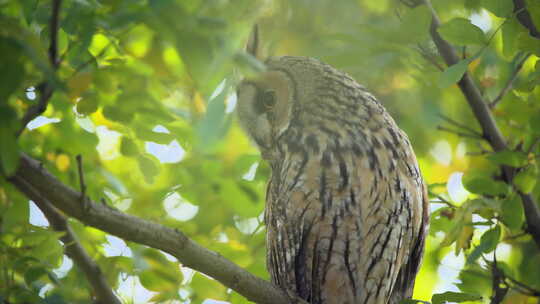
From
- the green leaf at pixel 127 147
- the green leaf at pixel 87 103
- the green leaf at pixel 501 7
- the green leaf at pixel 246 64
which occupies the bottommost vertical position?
the green leaf at pixel 127 147

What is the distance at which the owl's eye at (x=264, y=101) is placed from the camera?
8.93 feet

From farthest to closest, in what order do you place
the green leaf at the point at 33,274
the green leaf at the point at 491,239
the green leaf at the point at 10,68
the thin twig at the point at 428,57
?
the thin twig at the point at 428,57, the green leaf at the point at 491,239, the green leaf at the point at 33,274, the green leaf at the point at 10,68

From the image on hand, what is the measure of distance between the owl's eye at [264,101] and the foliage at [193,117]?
9.4 inches

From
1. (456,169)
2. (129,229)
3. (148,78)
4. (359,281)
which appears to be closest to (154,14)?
(129,229)

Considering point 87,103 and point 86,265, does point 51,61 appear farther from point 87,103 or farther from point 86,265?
point 86,265

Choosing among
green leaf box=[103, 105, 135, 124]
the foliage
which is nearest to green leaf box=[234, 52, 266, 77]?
the foliage

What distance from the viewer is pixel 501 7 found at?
200 cm

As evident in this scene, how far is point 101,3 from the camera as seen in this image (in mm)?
1880

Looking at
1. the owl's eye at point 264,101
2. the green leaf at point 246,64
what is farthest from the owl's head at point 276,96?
the green leaf at point 246,64

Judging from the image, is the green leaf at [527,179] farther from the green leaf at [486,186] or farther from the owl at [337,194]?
the owl at [337,194]

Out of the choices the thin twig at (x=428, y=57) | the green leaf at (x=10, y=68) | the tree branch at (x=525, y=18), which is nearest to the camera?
the green leaf at (x=10, y=68)

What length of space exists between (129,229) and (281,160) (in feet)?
3.78

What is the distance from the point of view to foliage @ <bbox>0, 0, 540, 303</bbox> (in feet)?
4.30

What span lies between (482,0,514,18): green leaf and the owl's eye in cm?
101
